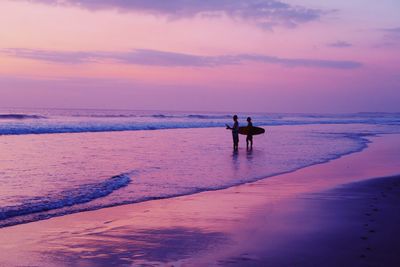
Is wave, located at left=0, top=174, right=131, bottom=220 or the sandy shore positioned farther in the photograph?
wave, located at left=0, top=174, right=131, bottom=220

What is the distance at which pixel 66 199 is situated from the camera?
32.1 ft

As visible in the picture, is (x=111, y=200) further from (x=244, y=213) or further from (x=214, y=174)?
(x=214, y=174)

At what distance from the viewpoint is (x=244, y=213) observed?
8.62 meters

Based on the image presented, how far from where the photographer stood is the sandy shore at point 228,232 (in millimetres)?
5832

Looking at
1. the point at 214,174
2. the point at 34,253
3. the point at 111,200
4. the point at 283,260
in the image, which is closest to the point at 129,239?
the point at 34,253

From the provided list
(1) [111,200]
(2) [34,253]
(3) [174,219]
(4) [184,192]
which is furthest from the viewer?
(4) [184,192]

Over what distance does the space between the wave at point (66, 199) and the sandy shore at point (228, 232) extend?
84 cm

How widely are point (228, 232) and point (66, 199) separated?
13.5ft

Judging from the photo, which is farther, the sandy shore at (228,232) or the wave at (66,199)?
the wave at (66,199)

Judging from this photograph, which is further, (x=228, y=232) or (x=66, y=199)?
(x=66, y=199)

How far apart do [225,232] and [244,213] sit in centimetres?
150

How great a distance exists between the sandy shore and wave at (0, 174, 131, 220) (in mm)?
843

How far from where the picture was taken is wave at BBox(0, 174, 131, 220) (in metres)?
8.60

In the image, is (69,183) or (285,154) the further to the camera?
(285,154)
